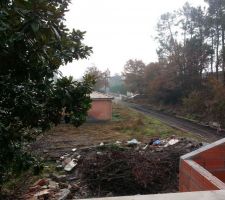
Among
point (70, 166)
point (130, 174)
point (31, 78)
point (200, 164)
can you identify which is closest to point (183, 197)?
point (31, 78)

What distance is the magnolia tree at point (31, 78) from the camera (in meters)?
3.44

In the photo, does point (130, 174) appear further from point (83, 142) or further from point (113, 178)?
point (83, 142)

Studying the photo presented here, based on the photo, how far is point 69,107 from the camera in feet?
15.2

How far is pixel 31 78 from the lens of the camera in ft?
14.3

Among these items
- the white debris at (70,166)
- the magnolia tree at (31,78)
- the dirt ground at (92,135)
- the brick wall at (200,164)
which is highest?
the magnolia tree at (31,78)

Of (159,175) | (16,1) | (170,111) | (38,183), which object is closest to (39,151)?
(38,183)

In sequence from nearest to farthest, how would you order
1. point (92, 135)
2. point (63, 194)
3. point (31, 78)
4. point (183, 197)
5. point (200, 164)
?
point (183, 197) < point (31, 78) < point (200, 164) < point (63, 194) < point (92, 135)

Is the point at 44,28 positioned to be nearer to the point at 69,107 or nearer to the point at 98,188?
the point at 69,107

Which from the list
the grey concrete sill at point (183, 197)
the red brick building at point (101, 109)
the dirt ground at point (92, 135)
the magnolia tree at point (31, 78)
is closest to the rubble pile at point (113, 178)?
the dirt ground at point (92, 135)

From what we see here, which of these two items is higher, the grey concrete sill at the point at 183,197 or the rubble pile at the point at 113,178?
the grey concrete sill at the point at 183,197

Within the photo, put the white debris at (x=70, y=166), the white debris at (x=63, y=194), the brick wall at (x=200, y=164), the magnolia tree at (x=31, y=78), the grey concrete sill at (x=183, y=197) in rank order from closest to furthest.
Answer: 1. the grey concrete sill at (x=183, y=197)
2. the magnolia tree at (x=31, y=78)
3. the brick wall at (x=200, y=164)
4. the white debris at (x=63, y=194)
5. the white debris at (x=70, y=166)

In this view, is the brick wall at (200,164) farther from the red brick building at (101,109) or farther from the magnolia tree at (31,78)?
the red brick building at (101,109)

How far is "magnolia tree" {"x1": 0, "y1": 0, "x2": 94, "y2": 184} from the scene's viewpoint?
3443 mm

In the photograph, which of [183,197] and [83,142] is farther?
[83,142]
